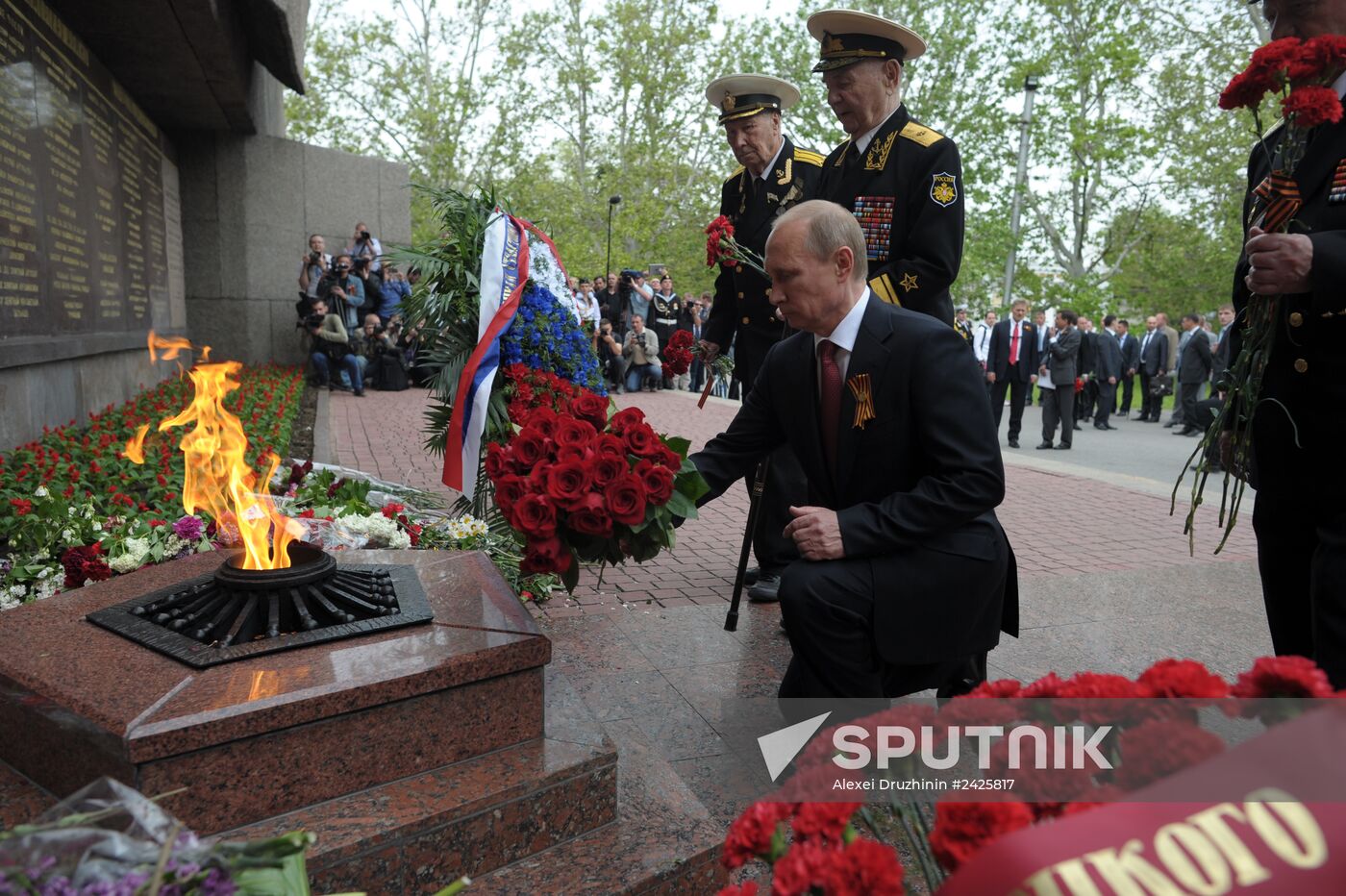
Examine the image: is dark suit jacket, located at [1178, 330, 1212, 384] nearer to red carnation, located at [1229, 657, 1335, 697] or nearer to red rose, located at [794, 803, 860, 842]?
red carnation, located at [1229, 657, 1335, 697]

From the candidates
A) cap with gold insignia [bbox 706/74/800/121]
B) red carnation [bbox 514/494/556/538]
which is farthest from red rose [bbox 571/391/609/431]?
cap with gold insignia [bbox 706/74/800/121]

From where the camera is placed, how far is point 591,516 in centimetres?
251

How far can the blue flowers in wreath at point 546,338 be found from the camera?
4.47m

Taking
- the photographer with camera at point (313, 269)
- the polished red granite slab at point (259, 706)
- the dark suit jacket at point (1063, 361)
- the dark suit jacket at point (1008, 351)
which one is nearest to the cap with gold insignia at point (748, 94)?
the polished red granite slab at point (259, 706)

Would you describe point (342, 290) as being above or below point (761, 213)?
below

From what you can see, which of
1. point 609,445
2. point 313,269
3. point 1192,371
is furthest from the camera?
point 1192,371

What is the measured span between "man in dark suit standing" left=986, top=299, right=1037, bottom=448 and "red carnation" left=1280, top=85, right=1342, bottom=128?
1259 cm

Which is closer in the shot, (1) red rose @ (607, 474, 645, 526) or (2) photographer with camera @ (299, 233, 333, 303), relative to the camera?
(1) red rose @ (607, 474, 645, 526)

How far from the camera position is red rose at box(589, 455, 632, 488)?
2541 mm

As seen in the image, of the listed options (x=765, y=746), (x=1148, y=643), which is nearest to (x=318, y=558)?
(x=765, y=746)

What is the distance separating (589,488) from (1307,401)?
1.84m

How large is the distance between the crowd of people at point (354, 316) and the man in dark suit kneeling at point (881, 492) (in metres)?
12.3

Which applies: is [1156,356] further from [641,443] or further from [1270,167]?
[641,443]

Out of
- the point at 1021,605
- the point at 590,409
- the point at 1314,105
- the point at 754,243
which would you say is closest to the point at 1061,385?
the point at 1021,605
